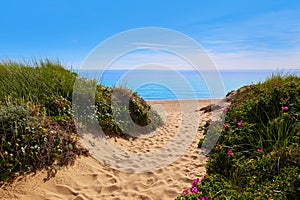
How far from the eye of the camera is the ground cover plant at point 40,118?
14.5ft

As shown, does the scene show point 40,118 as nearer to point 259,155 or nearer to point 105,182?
point 105,182

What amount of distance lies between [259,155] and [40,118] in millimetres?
3845

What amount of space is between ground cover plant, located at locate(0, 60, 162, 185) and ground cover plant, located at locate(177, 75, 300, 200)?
245 cm

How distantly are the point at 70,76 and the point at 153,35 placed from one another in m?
2.73

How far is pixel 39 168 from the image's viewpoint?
4.55m

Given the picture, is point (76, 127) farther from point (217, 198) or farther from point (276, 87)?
point (276, 87)

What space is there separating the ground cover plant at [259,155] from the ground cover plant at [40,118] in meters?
2.45

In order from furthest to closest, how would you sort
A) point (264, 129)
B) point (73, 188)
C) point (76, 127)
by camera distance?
point (76, 127)
point (264, 129)
point (73, 188)

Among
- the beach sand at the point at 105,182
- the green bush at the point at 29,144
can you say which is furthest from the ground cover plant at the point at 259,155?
the green bush at the point at 29,144

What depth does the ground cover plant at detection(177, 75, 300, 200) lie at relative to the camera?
311 centimetres

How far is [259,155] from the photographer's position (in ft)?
13.5

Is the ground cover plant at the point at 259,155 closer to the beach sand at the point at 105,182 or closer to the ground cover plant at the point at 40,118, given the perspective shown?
the beach sand at the point at 105,182

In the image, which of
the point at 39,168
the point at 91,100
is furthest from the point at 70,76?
the point at 39,168

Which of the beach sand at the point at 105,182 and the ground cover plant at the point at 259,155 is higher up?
the ground cover plant at the point at 259,155
